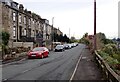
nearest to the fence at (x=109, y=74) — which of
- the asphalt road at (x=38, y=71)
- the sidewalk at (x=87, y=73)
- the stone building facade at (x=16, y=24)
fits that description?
the sidewalk at (x=87, y=73)

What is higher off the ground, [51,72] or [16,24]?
[16,24]

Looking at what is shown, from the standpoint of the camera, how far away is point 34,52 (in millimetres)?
33188

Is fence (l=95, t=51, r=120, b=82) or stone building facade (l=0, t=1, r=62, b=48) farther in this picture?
stone building facade (l=0, t=1, r=62, b=48)

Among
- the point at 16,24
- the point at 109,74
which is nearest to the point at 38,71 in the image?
the point at 109,74

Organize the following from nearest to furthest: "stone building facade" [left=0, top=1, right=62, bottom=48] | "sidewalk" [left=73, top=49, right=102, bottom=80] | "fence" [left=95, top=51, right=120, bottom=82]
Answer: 1. "fence" [left=95, top=51, right=120, bottom=82]
2. "sidewalk" [left=73, top=49, right=102, bottom=80]
3. "stone building facade" [left=0, top=1, right=62, bottom=48]

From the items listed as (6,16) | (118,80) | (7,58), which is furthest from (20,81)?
(6,16)

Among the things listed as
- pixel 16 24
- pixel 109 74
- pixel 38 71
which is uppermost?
pixel 16 24

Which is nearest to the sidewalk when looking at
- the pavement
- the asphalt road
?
the pavement

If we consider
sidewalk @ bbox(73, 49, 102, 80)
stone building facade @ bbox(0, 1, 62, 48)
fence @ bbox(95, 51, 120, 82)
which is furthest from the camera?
stone building facade @ bbox(0, 1, 62, 48)

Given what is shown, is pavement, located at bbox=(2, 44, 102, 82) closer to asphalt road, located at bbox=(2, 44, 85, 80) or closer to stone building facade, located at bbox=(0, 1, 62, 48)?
asphalt road, located at bbox=(2, 44, 85, 80)

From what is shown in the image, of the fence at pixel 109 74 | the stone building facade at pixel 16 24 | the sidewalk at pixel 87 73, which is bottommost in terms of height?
the sidewalk at pixel 87 73

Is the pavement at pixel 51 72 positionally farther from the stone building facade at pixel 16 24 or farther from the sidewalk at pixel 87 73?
the stone building facade at pixel 16 24

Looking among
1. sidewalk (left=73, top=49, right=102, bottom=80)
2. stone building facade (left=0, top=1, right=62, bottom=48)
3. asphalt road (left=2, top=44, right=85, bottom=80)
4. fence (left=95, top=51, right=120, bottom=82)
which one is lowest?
asphalt road (left=2, top=44, right=85, bottom=80)

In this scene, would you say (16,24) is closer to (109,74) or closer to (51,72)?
(51,72)
